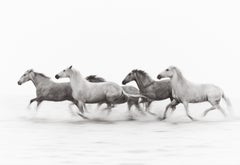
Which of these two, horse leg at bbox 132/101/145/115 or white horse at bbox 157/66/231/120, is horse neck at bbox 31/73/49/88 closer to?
horse leg at bbox 132/101/145/115

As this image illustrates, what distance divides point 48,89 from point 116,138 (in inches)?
113

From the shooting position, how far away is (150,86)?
47.1ft

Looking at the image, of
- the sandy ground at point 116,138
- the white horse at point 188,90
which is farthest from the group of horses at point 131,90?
the sandy ground at point 116,138

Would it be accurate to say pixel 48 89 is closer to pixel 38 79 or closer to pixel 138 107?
pixel 38 79

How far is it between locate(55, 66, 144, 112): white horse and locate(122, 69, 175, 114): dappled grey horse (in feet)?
1.54

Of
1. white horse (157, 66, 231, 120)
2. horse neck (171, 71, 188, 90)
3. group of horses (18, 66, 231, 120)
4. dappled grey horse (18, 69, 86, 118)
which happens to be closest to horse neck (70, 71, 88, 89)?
group of horses (18, 66, 231, 120)

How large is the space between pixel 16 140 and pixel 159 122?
3091mm

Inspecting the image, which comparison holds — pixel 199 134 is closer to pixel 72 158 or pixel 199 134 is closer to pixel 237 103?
pixel 72 158

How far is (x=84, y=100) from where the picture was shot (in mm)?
13961

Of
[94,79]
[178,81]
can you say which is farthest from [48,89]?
[178,81]

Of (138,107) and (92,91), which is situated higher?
(92,91)

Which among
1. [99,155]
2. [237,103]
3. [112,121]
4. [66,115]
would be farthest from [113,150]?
[237,103]

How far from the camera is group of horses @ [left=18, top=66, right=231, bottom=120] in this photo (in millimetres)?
13867

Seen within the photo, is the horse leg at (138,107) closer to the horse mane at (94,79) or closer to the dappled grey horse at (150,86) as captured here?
the dappled grey horse at (150,86)
